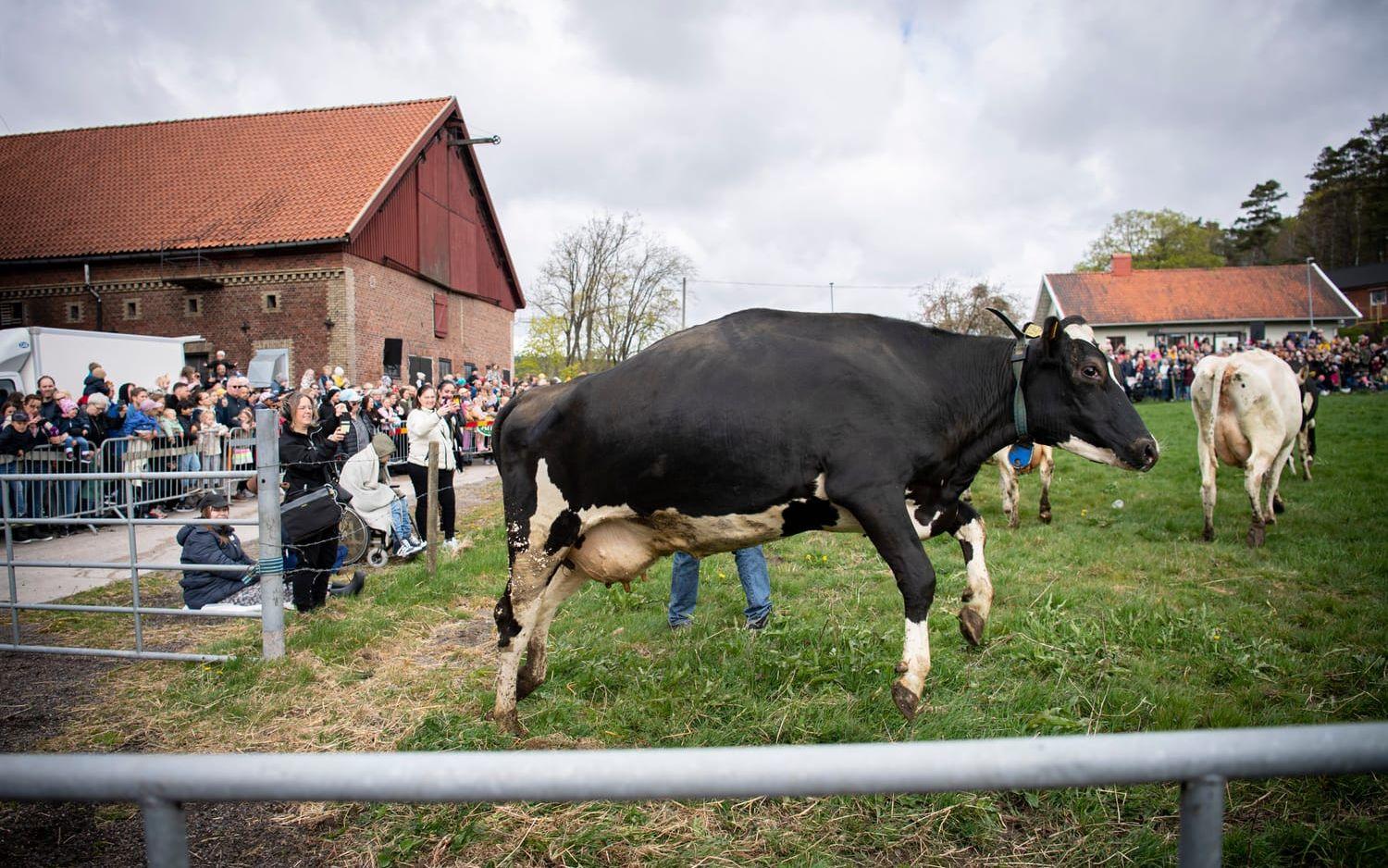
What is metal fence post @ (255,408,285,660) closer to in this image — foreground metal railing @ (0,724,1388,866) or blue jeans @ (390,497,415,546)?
blue jeans @ (390,497,415,546)

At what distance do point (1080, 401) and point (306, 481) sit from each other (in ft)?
21.7

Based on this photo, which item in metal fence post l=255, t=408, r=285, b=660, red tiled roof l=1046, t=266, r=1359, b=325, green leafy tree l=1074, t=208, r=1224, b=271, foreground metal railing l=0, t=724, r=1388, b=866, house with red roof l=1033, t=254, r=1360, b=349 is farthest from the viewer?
green leafy tree l=1074, t=208, r=1224, b=271

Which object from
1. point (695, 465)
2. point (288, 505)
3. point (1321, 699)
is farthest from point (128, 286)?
point (1321, 699)

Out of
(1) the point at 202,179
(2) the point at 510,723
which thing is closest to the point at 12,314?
(1) the point at 202,179

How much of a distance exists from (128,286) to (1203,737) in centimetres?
3044

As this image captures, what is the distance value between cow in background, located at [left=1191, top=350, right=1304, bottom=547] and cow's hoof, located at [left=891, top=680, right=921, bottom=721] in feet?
20.2

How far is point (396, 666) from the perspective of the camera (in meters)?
5.25

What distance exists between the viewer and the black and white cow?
11.6 ft

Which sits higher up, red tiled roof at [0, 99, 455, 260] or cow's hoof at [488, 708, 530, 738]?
red tiled roof at [0, 99, 455, 260]

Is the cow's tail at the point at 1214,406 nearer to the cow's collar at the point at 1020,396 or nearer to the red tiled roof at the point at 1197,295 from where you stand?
the cow's collar at the point at 1020,396

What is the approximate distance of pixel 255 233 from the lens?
23766 millimetres

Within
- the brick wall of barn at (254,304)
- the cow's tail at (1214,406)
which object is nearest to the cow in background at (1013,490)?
the cow's tail at (1214,406)

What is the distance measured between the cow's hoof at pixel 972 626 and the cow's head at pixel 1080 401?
3.49 feet

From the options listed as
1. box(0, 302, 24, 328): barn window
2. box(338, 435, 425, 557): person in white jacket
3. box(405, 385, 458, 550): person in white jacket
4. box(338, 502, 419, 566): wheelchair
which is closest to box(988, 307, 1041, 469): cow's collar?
box(338, 502, 419, 566): wheelchair
